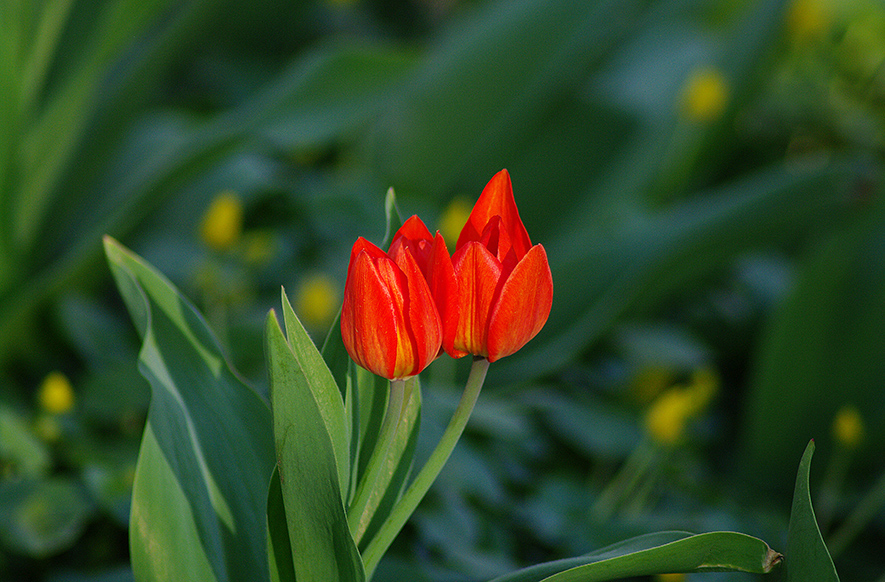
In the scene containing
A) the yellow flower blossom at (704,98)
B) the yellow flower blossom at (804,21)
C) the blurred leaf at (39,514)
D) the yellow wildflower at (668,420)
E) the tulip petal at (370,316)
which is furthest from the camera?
the yellow flower blossom at (804,21)

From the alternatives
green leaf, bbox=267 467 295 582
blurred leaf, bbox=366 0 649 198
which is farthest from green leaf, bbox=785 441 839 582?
blurred leaf, bbox=366 0 649 198

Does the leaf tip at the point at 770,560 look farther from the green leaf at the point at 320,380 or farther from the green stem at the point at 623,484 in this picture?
the green stem at the point at 623,484

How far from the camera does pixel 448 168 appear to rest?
1434mm

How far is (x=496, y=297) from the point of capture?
1.24ft

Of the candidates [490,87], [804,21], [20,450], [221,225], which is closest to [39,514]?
[20,450]

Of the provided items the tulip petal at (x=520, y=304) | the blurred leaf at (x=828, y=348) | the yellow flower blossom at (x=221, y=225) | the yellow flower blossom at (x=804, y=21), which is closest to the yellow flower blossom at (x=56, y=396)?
the yellow flower blossom at (x=221, y=225)

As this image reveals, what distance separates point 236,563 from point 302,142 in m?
0.73

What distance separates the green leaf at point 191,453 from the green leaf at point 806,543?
303 mm

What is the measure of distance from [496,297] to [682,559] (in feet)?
0.53

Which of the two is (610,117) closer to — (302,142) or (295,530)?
(302,142)

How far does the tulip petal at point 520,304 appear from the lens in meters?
0.37

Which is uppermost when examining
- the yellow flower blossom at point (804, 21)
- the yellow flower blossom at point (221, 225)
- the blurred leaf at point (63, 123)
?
the yellow flower blossom at point (804, 21)

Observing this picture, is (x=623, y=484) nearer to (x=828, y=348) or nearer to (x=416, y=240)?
(x=828, y=348)

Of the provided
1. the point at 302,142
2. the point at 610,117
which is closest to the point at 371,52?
the point at 302,142
